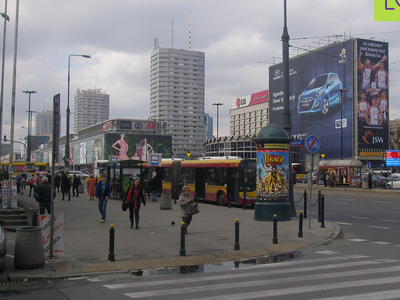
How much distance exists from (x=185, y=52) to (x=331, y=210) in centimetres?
17786

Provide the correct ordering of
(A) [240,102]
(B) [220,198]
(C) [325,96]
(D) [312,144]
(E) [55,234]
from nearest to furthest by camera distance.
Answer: (E) [55,234] → (D) [312,144] → (B) [220,198] → (C) [325,96] → (A) [240,102]

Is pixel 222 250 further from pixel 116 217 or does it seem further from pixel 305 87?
pixel 305 87

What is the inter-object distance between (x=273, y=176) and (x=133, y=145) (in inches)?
4275

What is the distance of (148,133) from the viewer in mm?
131125

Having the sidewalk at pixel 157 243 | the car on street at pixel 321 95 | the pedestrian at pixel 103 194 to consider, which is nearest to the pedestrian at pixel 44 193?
the sidewalk at pixel 157 243

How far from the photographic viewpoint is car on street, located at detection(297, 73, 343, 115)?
89738 mm

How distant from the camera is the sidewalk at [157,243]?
369 inches

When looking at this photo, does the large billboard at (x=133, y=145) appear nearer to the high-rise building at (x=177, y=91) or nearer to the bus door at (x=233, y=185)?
the high-rise building at (x=177, y=91)

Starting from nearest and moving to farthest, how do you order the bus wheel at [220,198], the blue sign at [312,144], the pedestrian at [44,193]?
the pedestrian at [44,193]
the blue sign at [312,144]
the bus wheel at [220,198]

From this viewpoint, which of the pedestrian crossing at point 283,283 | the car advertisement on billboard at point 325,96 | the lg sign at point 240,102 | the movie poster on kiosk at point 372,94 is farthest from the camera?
the lg sign at point 240,102

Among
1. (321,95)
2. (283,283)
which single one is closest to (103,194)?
(283,283)

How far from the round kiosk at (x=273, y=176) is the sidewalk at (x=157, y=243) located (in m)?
0.63

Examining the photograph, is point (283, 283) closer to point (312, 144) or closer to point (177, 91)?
point (312, 144)

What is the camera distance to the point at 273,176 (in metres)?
17.7
